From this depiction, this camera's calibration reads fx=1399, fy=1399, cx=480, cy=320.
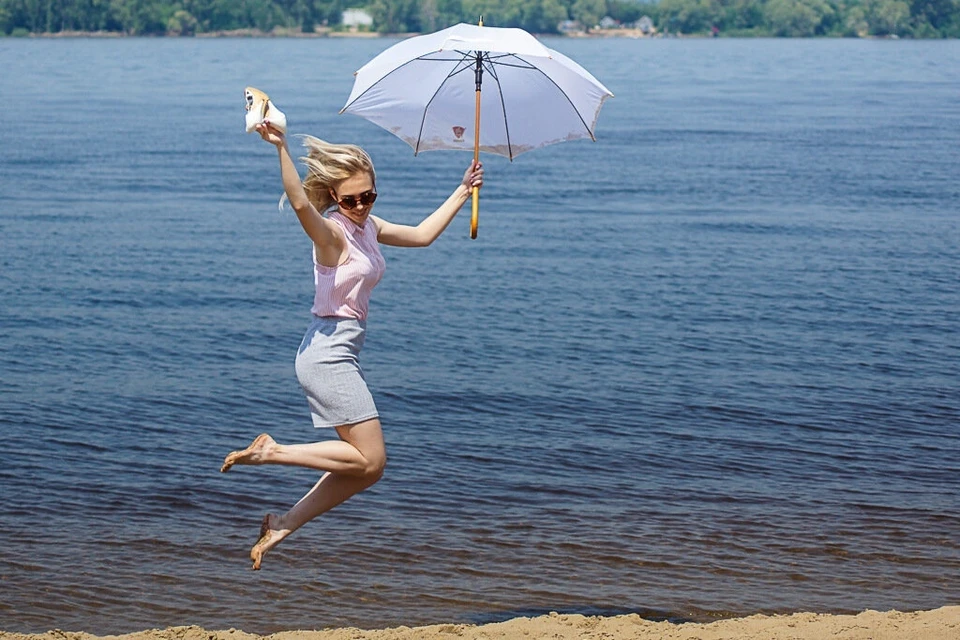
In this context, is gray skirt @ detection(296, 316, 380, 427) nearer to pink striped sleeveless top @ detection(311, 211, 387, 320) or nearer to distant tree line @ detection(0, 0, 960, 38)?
pink striped sleeveless top @ detection(311, 211, 387, 320)

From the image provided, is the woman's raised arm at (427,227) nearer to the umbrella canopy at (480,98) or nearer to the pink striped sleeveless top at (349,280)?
the pink striped sleeveless top at (349,280)

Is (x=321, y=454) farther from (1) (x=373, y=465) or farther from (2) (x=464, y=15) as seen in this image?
(2) (x=464, y=15)

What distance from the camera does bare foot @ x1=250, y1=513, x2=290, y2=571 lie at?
6.94m

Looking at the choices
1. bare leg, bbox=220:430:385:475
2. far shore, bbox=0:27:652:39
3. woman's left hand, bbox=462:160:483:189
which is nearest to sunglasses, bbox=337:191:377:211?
woman's left hand, bbox=462:160:483:189

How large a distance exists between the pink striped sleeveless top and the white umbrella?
1.23m

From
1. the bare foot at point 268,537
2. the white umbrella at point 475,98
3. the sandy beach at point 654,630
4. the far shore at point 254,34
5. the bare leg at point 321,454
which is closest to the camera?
the bare leg at point 321,454

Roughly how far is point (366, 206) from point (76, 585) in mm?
4477

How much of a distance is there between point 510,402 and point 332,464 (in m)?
7.91

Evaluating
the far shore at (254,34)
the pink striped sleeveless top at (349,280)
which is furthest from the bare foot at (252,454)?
the far shore at (254,34)

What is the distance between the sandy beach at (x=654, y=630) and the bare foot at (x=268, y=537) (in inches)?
41.6

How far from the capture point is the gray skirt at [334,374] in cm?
657

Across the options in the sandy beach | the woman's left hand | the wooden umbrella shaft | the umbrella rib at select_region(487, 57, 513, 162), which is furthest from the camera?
the umbrella rib at select_region(487, 57, 513, 162)

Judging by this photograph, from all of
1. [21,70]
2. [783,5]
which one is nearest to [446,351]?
[21,70]

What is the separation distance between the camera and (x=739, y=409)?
14.3m
